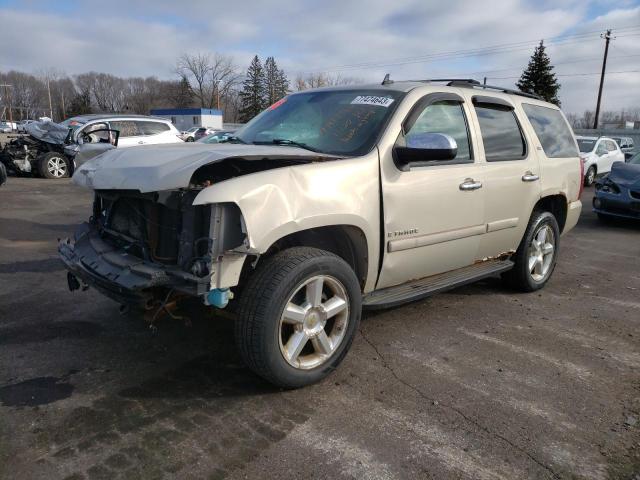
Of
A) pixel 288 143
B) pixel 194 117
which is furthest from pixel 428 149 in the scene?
pixel 194 117

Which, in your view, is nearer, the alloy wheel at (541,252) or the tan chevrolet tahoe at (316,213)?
the tan chevrolet tahoe at (316,213)

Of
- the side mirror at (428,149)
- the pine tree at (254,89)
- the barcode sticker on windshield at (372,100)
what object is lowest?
the side mirror at (428,149)

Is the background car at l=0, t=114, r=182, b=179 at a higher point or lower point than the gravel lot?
higher

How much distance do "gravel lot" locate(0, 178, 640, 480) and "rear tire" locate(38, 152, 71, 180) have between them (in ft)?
36.7

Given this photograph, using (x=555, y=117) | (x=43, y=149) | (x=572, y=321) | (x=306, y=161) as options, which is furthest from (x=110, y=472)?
(x=43, y=149)

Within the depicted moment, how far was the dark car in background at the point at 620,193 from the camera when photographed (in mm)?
9438

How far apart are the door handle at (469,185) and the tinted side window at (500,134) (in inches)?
13.6

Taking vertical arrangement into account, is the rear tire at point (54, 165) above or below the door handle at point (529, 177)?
below

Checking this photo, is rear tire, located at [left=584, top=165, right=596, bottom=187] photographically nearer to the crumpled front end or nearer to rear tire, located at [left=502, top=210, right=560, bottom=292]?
rear tire, located at [left=502, top=210, right=560, bottom=292]

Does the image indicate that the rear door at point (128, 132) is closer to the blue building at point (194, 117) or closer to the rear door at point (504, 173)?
the rear door at point (504, 173)

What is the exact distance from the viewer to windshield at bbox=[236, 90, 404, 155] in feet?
11.7

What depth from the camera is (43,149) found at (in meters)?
15.2

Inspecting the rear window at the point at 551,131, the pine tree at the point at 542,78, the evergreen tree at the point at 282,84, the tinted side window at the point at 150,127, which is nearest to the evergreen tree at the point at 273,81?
the evergreen tree at the point at 282,84

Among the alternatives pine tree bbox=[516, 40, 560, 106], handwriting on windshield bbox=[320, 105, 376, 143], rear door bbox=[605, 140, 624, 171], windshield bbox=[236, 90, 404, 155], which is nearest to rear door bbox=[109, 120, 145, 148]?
windshield bbox=[236, 90, 404, 155]
